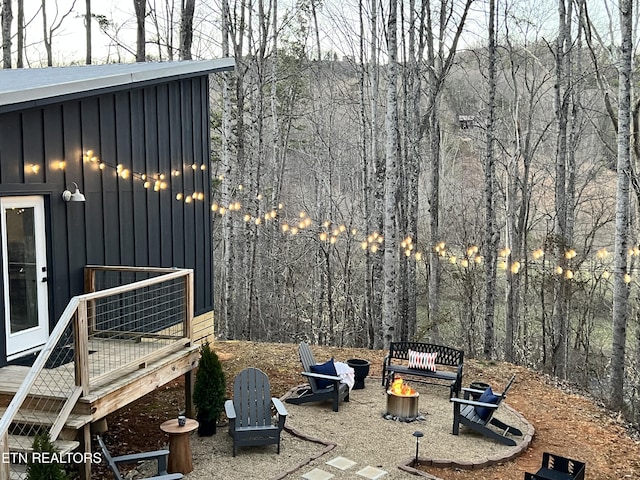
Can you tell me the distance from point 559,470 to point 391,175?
6679mm

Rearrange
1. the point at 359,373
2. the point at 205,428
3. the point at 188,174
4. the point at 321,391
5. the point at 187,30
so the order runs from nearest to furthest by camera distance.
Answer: the point at 205,428
the point at 321,391
the point at 359,373
the point at 188,174
the point at 187,30

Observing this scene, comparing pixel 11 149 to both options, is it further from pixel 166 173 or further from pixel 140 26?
pixel 140 26

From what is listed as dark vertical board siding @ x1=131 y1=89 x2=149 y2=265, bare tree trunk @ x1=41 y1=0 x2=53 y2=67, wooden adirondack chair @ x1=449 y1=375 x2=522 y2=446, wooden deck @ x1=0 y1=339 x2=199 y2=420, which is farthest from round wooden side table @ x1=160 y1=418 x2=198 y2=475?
bare tree trunk @ x1=41 y1=0 x2=53 y2=67

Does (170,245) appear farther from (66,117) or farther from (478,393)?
(478,393)

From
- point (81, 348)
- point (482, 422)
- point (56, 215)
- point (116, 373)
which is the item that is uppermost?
point (56, 215)

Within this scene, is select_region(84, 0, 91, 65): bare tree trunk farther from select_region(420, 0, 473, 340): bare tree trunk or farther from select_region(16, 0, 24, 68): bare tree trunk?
select_region(420, 0, 473, 340): bare tree trunk

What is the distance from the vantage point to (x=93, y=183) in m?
7.36

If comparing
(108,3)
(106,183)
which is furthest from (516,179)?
(108,3)

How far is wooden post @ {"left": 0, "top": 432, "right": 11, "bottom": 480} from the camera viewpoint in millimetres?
4438

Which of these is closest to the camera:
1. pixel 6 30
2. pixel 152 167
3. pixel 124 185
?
pixel 124 185

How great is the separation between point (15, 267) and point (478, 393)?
19.5 feet

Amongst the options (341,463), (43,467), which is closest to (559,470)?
(341,463)

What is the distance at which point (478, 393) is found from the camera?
785 cm

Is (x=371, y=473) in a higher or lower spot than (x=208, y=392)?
lower
